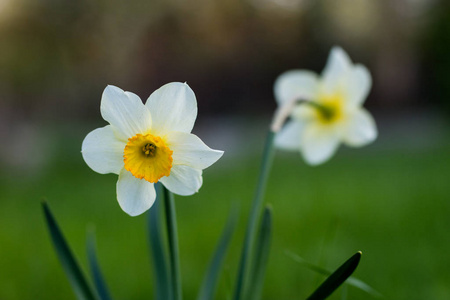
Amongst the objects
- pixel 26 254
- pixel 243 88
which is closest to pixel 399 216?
pixel 26 254

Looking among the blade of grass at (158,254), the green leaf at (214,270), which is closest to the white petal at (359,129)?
the green leaf at (214,270)

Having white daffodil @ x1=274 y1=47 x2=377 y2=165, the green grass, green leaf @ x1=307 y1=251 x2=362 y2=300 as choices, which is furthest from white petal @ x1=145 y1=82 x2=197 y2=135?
white daffodil @ x1=274 y1=47 x2=377 y2=165

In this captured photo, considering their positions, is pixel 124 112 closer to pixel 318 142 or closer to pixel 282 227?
pixel 318 142

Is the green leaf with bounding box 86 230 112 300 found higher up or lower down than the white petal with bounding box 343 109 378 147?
lower down

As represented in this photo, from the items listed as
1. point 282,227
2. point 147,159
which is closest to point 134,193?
point 147,159

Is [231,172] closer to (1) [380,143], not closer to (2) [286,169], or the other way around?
(2) [286,169]

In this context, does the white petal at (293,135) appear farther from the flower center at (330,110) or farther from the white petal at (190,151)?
the white petal at (190,151)

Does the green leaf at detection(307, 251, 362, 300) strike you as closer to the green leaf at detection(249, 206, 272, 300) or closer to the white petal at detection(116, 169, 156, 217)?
the green leaf at detection(249, 206, 272, 300)

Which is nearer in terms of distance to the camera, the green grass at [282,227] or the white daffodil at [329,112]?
the white daffodil at [329,112]
